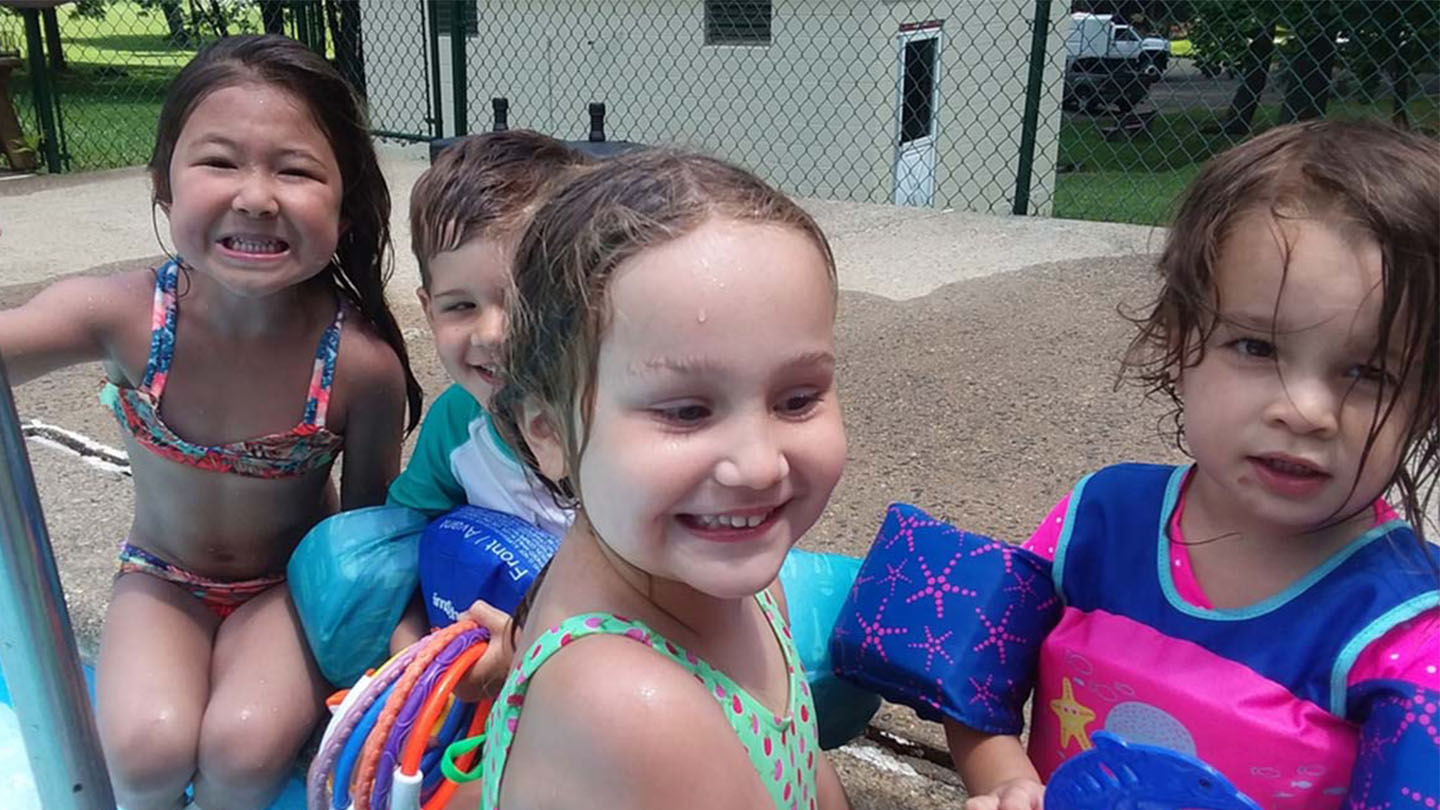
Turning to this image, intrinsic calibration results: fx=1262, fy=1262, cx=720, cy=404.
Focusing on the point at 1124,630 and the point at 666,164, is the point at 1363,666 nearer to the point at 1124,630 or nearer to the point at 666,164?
the point at 1124,630

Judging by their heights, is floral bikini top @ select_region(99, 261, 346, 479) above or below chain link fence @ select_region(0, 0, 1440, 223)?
above

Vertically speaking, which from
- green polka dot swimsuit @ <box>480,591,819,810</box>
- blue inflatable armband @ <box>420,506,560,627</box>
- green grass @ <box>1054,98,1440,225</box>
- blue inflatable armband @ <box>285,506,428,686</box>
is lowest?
green grass @ <box>1054,98,1440,225</box>

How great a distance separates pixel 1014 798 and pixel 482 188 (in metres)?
1.16

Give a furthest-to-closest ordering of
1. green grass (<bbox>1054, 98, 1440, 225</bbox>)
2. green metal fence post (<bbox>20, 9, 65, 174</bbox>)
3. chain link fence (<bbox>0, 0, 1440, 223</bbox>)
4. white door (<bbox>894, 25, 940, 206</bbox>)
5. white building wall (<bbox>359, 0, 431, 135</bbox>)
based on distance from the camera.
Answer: green grass (<bbox>1054, 98, 1440, 225</bbox>) → white building wall (<bbox>359, 0, 431, 135</bbox>) → white door (<bbox>894, 25, 940, 206</bbox>) → chain link fence (<bbox>0, 0, 1440, 223</bbox>) → green metal fence post (<bbox>20, 9, 65, 174</bbox>)

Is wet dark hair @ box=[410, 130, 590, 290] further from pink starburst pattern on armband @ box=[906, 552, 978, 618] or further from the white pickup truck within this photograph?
the white pickup truck

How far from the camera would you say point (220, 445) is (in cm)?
216

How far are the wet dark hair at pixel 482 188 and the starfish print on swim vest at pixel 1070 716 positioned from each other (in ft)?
3.21

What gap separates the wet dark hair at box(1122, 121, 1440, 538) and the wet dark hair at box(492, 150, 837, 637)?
42cm

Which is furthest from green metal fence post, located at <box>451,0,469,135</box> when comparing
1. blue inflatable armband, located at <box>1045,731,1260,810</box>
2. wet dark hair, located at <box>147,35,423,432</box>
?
blue inflatable armband, located at <box>1045,731,1260,810</box>

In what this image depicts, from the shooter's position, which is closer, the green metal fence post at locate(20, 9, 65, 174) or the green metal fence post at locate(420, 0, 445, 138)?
the green metal fence post at locate(20, 9, 65, 174)

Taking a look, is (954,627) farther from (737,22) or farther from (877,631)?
(737,22)

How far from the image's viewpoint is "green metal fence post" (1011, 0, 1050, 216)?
6.61 metres

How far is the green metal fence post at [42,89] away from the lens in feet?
27.5

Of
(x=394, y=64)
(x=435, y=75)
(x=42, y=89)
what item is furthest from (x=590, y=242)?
(x=394, y=64)
